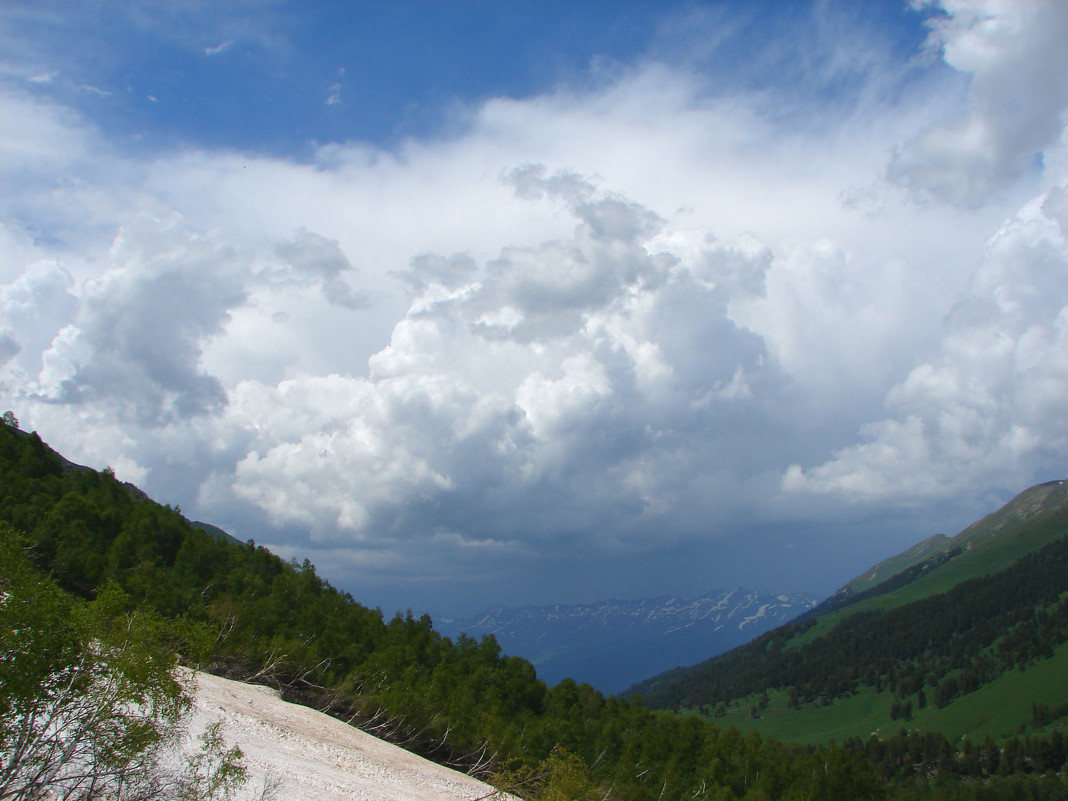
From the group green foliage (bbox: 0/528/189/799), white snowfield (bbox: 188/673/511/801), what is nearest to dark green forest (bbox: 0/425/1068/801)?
white snowfield (bbox: 188/673/511/801)

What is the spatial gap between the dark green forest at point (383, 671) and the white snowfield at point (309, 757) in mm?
9233

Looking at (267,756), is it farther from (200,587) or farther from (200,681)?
(200,587)

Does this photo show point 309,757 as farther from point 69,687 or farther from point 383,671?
point 383,671

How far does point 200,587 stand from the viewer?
4569 inches

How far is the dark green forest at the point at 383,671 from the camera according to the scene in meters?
83.7

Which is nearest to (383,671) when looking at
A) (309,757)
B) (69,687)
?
(309,757)

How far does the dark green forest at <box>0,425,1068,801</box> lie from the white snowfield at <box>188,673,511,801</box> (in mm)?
9233

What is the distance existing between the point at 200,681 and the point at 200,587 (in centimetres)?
6046

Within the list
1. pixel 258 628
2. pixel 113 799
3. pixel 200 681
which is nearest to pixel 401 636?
A: pixel 258 628

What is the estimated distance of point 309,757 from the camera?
5162 centimetres

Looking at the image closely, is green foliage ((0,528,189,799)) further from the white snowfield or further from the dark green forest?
the dark green forest

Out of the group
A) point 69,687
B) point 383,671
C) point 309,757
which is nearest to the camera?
point 69,687

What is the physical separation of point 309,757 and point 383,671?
45870mm

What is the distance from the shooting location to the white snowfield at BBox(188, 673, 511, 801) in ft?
149
